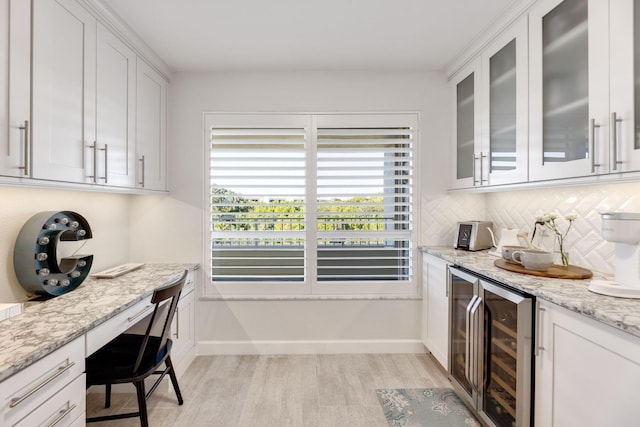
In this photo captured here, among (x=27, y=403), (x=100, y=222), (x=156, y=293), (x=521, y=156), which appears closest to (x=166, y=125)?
(x=100, y=222)

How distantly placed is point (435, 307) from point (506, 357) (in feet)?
3.33

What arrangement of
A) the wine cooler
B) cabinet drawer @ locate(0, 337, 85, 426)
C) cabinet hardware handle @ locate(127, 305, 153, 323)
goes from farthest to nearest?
cabinet hardware handle @ locate(127, 305, 153, 323)
the wine cooler
cabinet drawer @ locate(0, 337, 85, 426)

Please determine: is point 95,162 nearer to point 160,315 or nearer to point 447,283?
point 160,315

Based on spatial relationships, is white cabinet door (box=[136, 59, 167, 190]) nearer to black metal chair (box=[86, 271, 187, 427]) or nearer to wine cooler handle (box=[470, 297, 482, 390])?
black metal chair (box=[86, 271, 187, 427])

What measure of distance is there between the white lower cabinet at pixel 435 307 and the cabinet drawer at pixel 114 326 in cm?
207

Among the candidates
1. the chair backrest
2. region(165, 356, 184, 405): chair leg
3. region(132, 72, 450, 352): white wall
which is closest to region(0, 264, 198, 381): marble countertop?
the chair backrest

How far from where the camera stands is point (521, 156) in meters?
2.08

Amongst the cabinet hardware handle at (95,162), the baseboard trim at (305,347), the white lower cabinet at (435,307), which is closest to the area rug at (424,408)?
the white lower cabinet at (435,307)

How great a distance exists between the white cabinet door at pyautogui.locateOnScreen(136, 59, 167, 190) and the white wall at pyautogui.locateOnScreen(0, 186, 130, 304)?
0.38 meters

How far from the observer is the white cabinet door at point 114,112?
2062mm

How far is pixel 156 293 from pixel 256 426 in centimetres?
105

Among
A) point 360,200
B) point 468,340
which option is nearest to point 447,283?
point 468,340

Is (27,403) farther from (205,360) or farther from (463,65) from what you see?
(463,65)

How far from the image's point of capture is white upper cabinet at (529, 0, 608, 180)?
1533 mm
